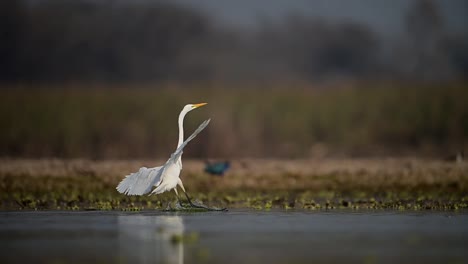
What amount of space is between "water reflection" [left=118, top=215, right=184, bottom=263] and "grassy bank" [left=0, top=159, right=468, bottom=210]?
2872 millimetres

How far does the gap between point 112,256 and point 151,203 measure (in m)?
8.57

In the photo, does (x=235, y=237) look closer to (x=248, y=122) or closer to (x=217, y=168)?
(x=217, y=168)

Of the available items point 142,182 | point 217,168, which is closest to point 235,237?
point 142,182

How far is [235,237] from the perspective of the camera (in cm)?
1402

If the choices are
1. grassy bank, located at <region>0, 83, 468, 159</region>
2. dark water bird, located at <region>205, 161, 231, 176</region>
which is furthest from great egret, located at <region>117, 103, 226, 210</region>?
grassy bank, located at <region>0, 83, 468, 159</region>

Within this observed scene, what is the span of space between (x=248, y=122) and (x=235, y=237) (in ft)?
82.5

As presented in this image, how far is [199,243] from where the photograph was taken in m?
13.4

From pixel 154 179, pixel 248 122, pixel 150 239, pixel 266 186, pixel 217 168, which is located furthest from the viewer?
pixel 248 122

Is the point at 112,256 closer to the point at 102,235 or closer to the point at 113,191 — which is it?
the point at 102,235

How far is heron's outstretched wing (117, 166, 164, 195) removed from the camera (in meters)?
17.0

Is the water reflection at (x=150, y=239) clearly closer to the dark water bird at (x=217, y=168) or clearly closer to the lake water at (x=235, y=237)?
the lake water at (x=235, y=237)

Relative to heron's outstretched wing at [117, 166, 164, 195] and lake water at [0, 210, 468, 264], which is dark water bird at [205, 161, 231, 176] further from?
heron's outstretched wing at [117, 166, 164, 195]

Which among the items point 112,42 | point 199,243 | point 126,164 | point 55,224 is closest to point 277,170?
point 126,164

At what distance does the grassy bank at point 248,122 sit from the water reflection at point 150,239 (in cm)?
2030
